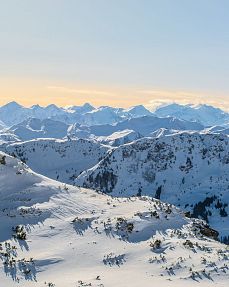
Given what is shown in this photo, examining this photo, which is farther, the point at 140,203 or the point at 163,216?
the point at 140,203

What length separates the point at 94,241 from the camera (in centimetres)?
3753

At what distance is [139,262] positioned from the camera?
109ft

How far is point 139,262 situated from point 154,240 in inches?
195

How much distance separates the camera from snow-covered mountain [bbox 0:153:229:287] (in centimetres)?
2998

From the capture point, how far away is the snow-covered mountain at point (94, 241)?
2998cm

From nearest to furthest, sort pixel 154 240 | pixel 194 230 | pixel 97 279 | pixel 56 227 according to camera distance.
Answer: pixel 97 279, pixel 154 240, pixel 56 227, pixel 194 230

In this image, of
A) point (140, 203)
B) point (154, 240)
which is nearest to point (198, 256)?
point (154, 240)

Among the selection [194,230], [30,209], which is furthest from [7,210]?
[194,230]

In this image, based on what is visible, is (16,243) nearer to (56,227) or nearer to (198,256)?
(56,227)

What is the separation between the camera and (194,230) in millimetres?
42938

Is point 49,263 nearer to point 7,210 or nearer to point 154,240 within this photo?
point 154,240

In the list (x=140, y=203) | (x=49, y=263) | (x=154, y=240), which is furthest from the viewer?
(x=140, y=203)

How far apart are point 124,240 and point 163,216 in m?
7.56

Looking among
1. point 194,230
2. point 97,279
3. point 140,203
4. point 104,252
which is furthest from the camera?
point 140,203
